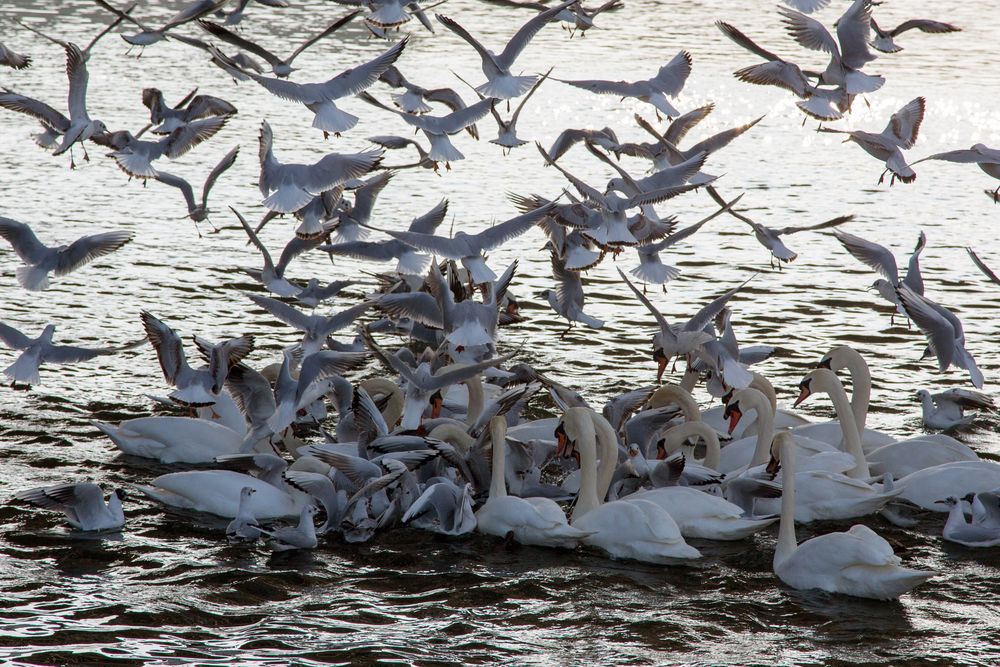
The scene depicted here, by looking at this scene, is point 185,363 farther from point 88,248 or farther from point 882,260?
point 882,260

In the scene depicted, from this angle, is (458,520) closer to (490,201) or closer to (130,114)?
(490,201)

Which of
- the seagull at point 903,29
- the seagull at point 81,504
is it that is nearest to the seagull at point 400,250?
A: the seagull at point 81,504

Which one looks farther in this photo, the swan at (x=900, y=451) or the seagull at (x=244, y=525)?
the swan at (x=900, y=451)

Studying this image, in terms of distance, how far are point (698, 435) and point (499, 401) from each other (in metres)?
1.69

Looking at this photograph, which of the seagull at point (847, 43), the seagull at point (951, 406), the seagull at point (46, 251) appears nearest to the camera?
the seagull at point (46, 251)

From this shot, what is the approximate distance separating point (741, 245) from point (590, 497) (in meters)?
8.52

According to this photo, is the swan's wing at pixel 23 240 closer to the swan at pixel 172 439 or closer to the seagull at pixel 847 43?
the swan at pixel 172 439

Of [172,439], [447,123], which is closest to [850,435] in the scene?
[447,123]

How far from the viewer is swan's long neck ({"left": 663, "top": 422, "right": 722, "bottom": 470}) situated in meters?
9.88

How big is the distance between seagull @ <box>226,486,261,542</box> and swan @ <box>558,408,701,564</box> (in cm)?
206

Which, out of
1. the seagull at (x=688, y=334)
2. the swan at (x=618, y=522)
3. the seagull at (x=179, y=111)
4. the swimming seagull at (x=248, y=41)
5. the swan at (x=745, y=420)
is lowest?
the swan at (x=745, y=420)

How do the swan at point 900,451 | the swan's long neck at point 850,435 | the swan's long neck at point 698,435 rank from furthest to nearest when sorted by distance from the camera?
the swan's long neck at point 698,435, the swan at point 900,451, the swan's long neck at point 850,435

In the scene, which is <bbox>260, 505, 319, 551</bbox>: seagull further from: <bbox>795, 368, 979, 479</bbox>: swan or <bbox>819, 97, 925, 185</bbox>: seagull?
<bbox>819, 97, 925, 185</bbox>: seagull

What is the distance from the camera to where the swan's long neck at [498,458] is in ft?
29.5
